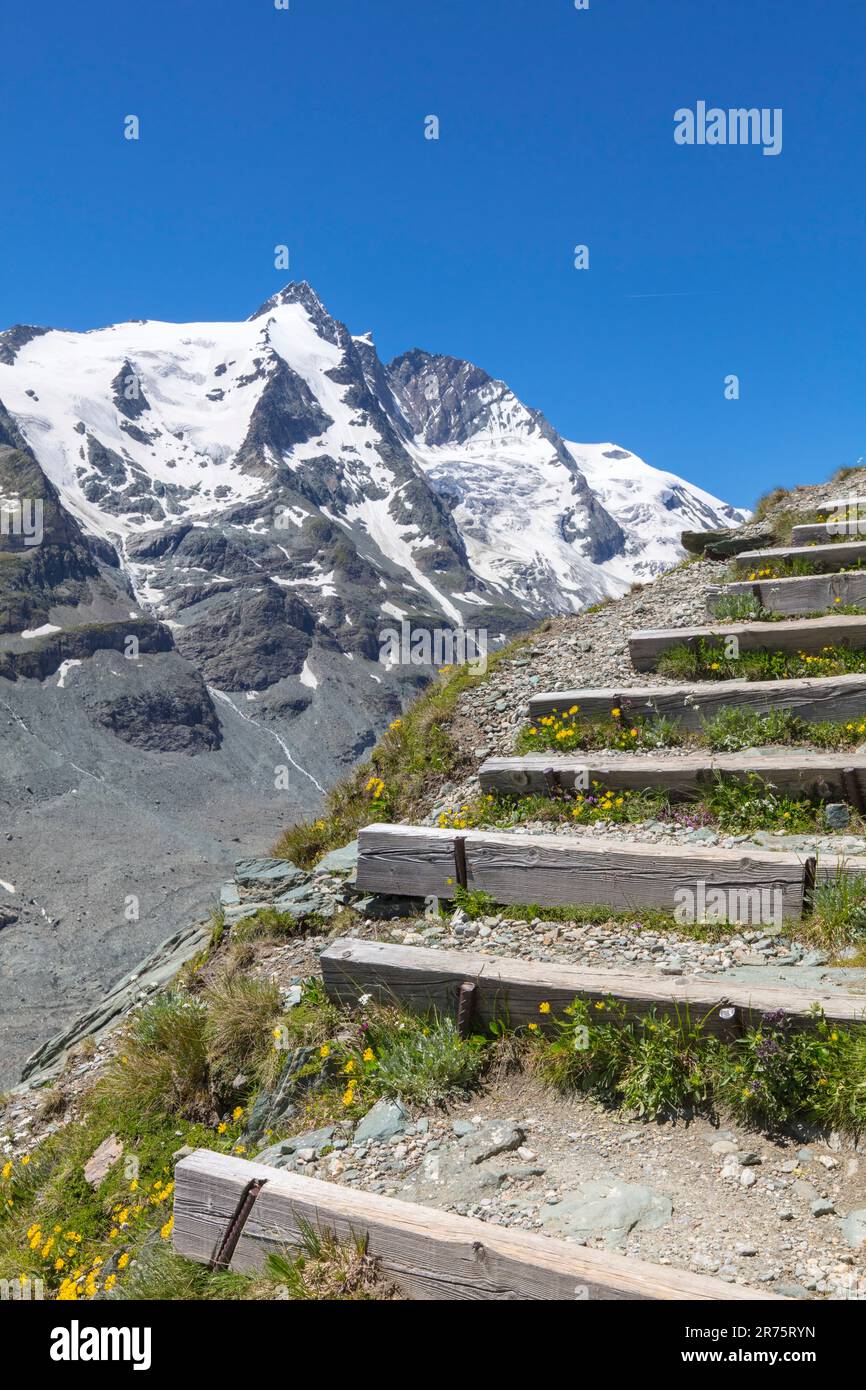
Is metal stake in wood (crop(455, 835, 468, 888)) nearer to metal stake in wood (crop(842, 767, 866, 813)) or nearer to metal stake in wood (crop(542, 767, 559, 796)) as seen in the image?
metal stake in wood (crop(542, 767, 559, 796))

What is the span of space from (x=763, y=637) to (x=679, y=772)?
3.55 metres

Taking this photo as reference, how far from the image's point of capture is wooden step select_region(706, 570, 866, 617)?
12.6 m

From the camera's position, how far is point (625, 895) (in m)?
7.16

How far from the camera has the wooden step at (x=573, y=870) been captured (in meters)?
6.60

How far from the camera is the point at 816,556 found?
1458cm

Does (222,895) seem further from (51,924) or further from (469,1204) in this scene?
(51,924)

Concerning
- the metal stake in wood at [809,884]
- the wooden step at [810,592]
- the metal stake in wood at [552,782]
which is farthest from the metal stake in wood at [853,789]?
the wooden step at [810,592]

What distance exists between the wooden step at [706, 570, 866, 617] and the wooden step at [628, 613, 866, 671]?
39cm

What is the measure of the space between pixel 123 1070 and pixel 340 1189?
408 cm

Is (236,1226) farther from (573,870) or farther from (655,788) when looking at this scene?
(655,788)

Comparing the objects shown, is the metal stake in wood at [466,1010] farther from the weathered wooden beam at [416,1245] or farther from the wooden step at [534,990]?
the weathered wooden beam at [416,1245]

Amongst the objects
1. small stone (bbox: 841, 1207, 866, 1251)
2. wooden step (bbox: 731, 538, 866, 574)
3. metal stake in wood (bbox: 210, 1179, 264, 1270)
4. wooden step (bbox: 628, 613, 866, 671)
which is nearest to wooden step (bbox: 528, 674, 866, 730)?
wooden step (bbox: 628, 613, 866, 671)

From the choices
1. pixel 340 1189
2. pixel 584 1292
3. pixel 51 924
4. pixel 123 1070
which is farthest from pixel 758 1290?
pixel 51 924
